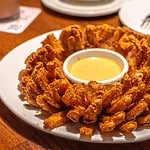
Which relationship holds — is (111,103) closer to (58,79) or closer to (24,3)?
(58,79)

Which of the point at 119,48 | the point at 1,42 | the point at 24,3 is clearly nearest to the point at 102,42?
the point at 119,48

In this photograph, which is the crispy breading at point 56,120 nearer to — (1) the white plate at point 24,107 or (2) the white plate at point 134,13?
(1) the white plate at point 24,107

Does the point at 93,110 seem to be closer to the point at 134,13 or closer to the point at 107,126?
the point at 107,126

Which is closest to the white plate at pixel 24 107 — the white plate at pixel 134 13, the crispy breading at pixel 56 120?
the crispy breading at pixel 56 120

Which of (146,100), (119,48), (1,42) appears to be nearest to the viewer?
(146,100)

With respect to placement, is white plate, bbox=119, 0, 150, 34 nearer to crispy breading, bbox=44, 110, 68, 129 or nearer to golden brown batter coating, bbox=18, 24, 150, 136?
golden brown batter coating, bbox=18, 24, 150, 136

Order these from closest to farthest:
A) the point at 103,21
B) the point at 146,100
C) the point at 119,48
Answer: the point at 146,100
the point at 119,48
the point at 103,21

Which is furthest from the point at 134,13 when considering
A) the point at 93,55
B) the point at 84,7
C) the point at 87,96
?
the point at 87,96
